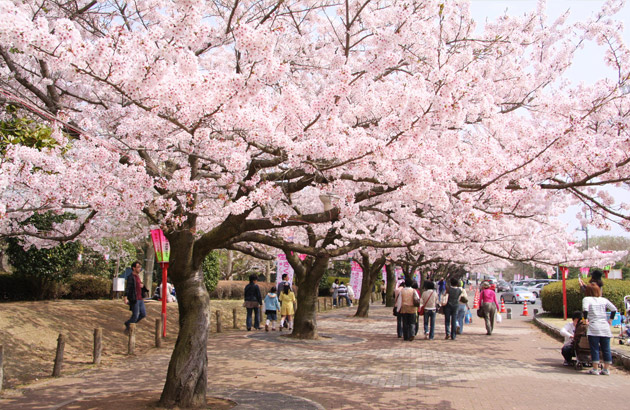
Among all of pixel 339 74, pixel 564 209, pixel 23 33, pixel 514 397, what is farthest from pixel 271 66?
pixel 564 209

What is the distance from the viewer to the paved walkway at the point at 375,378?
748 centimetres

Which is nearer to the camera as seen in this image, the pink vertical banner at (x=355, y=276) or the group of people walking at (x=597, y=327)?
the group of people walking at (x=597, y=327)

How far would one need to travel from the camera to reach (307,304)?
14719 millimetres

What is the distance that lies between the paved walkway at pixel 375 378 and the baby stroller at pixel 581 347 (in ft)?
0.98

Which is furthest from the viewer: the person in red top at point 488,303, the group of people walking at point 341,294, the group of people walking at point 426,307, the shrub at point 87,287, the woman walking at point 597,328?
the group of people walking at point 341,294

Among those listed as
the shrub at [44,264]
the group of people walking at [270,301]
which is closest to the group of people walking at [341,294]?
the group of people walking at [270,301]

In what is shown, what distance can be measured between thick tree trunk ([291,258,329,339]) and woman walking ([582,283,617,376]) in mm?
6819

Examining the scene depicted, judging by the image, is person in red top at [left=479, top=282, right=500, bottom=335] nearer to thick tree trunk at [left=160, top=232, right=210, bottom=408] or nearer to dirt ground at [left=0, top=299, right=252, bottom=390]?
dirt ground at [left=0, top=299, right=252, bottom=390]

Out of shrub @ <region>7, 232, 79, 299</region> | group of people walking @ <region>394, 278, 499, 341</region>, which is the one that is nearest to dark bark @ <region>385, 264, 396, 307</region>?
group of people walking @ <region>394, 278, 499, 341</region>

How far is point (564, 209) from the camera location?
736 inches

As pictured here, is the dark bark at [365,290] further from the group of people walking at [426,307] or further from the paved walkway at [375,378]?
the paved walkway at [375,378]

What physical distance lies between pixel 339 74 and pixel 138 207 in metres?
3.55

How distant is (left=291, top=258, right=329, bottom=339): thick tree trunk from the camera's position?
14617 mm

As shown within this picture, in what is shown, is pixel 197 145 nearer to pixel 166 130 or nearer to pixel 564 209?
pixel 166 130
